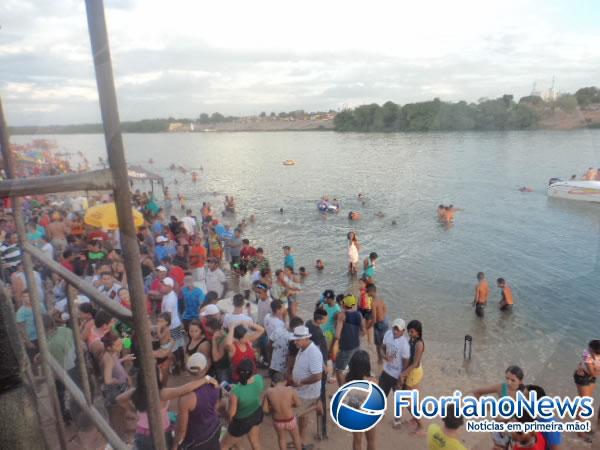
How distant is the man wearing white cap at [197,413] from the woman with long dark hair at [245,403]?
43 centimetres

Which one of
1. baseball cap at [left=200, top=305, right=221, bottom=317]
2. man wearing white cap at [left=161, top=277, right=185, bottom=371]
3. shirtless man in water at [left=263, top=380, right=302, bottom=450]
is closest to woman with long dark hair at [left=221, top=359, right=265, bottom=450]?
shirtless man in water at [left=263, top=380, right=302, bottom=450]

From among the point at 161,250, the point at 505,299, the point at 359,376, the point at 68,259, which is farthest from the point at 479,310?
the point at 68,259

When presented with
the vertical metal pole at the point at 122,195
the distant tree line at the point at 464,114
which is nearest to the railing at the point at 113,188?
the vertical metal pole at the point at 122,195

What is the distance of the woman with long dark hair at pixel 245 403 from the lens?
4.33m

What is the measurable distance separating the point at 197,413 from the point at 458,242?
675 inches

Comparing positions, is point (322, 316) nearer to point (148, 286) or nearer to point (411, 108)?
point (148, 286)

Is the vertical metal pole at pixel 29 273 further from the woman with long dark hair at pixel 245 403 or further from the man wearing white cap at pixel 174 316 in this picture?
the man wearing white cap at pixel 174 316

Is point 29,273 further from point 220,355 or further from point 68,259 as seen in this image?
point 68,259

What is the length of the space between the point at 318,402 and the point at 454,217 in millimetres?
19978

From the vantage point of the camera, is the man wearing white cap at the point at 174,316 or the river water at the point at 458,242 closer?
the man wearing white cap at the point at 174,316

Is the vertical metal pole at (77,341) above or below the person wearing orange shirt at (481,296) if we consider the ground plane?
above

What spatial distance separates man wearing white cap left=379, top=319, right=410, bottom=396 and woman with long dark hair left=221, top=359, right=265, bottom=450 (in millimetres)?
2018

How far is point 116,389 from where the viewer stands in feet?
13.1

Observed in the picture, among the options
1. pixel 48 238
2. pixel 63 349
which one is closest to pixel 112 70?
pixel 63 349
